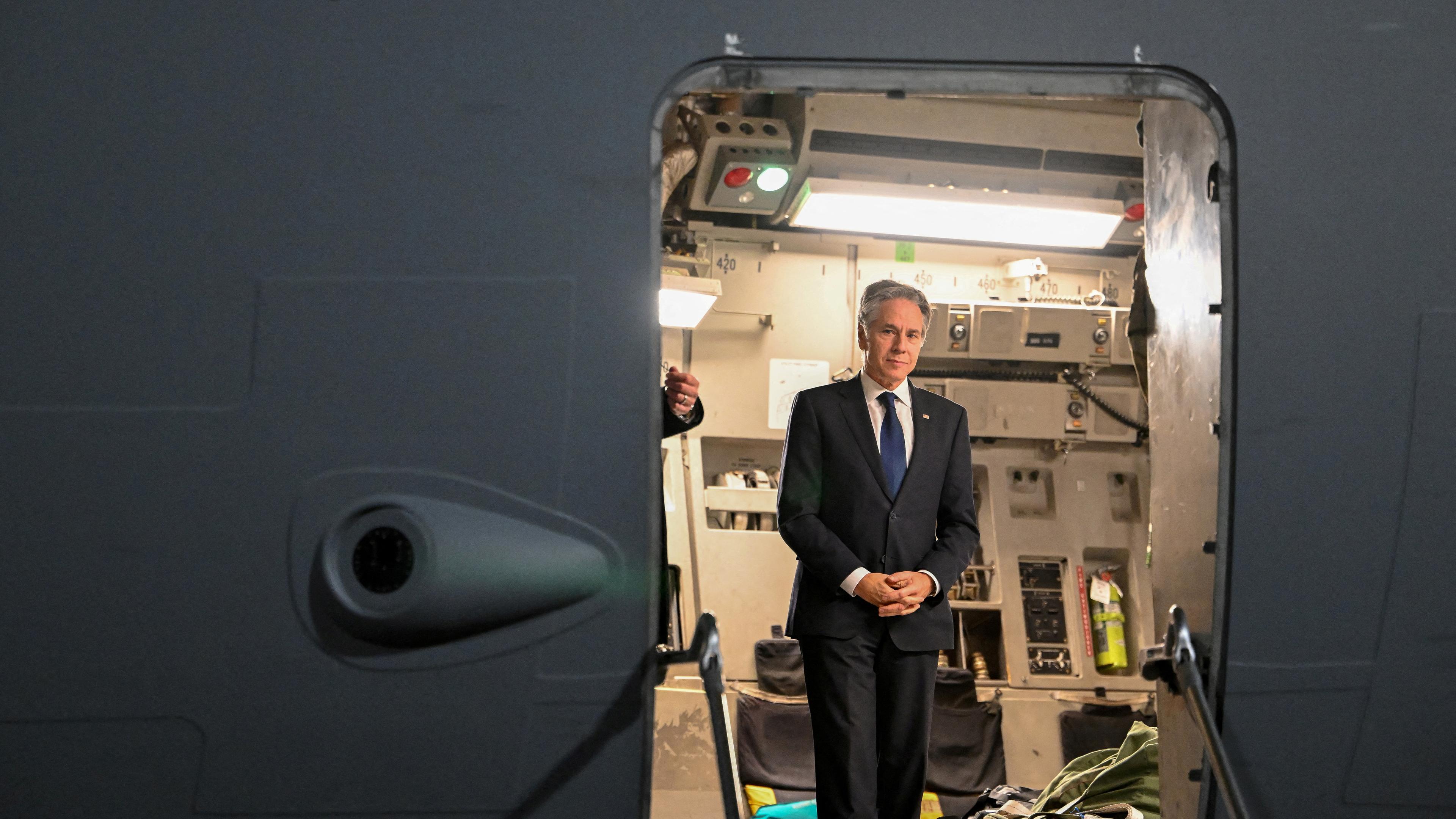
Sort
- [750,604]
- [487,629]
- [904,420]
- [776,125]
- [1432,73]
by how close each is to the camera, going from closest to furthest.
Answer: [487,629]
[1432,73]
[904,420]
[776,125]
[750,604]

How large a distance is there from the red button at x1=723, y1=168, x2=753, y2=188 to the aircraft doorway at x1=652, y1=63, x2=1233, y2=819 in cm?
1

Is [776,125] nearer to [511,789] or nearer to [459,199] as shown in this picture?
[459,199]

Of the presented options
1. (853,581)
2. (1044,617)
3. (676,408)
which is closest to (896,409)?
(853,581)

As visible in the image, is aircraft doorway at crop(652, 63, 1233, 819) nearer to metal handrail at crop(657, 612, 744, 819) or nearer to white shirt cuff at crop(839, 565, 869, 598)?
white shirt cuff at crop(839, 565, 869, 598)

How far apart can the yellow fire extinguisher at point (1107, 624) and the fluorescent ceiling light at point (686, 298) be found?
2790mm

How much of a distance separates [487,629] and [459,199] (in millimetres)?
757

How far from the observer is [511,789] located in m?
1.86

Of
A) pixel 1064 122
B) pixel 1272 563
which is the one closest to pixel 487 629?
pixel 1272 563

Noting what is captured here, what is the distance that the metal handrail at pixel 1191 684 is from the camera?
186cm

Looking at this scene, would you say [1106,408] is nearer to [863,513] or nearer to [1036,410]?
[1036,410]

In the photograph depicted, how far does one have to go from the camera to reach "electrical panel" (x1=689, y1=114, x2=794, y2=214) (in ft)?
16.5

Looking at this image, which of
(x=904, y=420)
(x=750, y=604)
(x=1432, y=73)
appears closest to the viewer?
(x=1432, y=73)

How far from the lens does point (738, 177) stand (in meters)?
5.24

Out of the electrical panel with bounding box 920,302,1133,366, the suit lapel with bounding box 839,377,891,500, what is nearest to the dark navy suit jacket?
the suit lapel with bounding box 839,377,891,500
